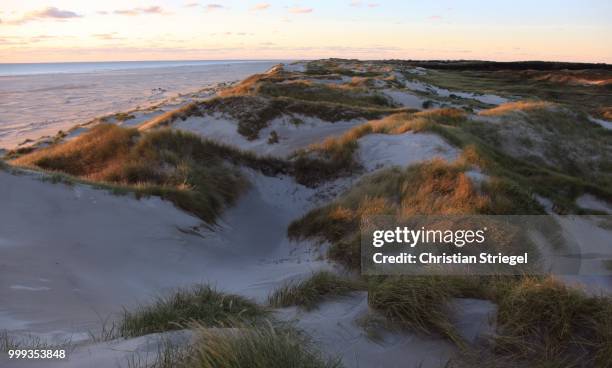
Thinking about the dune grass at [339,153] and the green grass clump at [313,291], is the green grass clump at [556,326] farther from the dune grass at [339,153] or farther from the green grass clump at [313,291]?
the dune grass at [339,153]

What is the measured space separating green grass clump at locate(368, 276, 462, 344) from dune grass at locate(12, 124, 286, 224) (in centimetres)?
567

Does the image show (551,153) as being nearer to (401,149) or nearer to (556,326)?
(401,149)

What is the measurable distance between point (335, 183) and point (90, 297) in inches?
299

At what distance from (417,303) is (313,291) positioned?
4.05 feet

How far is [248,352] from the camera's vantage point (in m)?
2.93

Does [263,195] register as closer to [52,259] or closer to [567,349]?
[52,259]

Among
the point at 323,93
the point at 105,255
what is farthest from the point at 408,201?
the point at 323,93

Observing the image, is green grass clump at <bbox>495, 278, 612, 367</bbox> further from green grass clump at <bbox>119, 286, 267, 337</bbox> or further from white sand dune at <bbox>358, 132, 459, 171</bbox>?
white sand dune at <bbox>358, 132, 459, 171</bbox>

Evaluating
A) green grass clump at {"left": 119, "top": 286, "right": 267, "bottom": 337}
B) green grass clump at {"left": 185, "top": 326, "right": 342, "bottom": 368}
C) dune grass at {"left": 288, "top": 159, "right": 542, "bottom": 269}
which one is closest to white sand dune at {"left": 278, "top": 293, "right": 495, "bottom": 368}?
green grass clump at {"left": 119, "top": 286, "right": 267, "bottom": 337}

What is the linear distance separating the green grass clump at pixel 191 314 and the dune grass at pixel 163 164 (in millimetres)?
4746

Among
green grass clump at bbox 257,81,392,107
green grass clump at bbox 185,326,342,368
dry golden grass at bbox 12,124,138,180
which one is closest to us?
green grass clump at bbox 185,326,342,368

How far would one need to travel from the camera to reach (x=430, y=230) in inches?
280

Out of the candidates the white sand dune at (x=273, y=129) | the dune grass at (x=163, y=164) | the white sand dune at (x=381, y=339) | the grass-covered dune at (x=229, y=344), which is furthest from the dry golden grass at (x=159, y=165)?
the white sand dune at (x=381, y=339)

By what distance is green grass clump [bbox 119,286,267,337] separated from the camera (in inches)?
156
